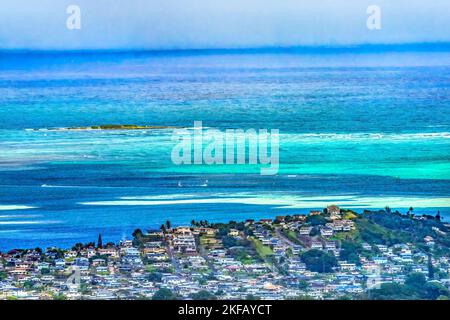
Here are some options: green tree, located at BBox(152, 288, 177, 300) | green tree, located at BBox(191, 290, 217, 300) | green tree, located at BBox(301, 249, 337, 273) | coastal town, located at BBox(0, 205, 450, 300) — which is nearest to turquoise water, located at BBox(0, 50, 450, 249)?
coastal town, located at BBox(0, 205, 450, 300)

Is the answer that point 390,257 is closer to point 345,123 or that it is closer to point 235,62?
point 345,123

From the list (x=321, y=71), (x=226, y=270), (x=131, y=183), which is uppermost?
(x=321, y=71)

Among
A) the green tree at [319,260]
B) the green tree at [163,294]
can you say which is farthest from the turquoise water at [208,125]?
the green tree at [163,294]

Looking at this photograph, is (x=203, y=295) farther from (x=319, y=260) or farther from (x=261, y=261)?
(x=319, y=260)

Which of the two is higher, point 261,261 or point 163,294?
point 261,261

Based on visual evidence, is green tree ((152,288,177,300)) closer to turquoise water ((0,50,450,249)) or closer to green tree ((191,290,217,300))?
green tree ((191,290,217,300))

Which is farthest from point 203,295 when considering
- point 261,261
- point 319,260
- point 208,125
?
point 208,125

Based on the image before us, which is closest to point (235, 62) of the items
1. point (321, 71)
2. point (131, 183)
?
point (321, 71)

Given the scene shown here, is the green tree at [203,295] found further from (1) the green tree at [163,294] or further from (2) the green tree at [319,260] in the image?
(2) the green tree at [319,260]
